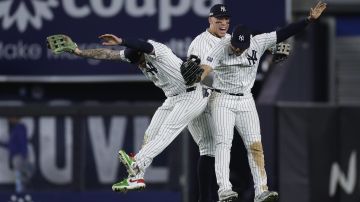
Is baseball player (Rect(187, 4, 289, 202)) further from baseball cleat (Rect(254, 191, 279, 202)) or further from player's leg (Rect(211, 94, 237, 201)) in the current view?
baseball cleat (Rect(254, 191, 279, 202))

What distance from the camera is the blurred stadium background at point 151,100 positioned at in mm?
16531

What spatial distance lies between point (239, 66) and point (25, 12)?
7951 millimetres

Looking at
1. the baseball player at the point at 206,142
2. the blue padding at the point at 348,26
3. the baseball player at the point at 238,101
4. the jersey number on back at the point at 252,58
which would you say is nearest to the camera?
the baseball player at the point at 238,101

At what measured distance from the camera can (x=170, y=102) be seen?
1260 centimetres

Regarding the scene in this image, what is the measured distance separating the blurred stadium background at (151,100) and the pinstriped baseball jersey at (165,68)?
13.3ft

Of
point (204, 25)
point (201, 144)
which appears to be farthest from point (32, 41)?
point (201, 144)

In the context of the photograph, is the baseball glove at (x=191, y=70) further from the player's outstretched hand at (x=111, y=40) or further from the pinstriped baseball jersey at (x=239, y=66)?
the player's outstretched hand at (x=111, y=40)

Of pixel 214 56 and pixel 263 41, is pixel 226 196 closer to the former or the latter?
pixel 214 56

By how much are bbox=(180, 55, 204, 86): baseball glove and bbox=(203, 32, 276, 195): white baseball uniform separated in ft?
1.13

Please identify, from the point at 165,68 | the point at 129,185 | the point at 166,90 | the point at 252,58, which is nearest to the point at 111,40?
the point at 165,68

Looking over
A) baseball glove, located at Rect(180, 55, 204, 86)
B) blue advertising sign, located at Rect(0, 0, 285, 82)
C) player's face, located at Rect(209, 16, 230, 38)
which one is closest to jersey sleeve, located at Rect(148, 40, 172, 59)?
baseball glove, located at Rect(180, 55, 204, 86)

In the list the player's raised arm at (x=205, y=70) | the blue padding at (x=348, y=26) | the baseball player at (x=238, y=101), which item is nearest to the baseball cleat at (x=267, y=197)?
the baseball player at (x=238, y=101)

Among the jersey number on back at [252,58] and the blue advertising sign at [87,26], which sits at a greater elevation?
the jersey number on back at [252,58]

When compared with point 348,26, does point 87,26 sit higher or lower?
higher
